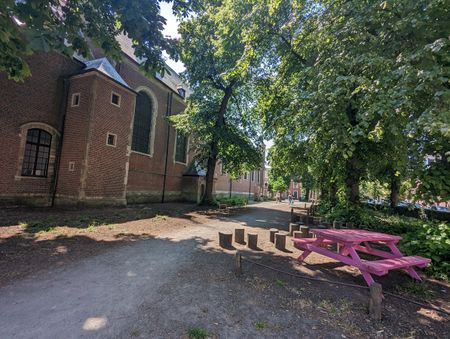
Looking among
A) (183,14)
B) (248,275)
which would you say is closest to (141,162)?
(183,14)

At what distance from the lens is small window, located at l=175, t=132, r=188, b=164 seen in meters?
26.3

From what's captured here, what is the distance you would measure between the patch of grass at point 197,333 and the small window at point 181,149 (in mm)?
23624

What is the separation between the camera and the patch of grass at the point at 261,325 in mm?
3252

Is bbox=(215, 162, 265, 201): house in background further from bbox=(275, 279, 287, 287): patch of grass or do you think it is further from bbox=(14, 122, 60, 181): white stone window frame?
bbox=(275, 279, 287, 287): patch of grass

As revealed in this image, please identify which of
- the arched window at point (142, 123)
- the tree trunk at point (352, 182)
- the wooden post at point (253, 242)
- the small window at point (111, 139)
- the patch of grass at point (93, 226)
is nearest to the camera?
the wooden post at point (253, 242)

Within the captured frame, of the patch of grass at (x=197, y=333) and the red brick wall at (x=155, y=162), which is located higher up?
the red brick wall at (x=155, y=162)

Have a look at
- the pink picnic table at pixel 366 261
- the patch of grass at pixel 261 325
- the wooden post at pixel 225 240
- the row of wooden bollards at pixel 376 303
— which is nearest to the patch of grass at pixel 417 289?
the pink picnic table at pixel 366 261

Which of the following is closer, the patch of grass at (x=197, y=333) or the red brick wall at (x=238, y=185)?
the patch of grass at (x=197, y=333)

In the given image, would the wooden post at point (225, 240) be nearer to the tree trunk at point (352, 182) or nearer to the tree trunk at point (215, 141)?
the tree trunk at point (352, 182)

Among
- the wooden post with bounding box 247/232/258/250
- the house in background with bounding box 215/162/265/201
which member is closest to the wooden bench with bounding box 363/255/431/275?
the wooden post with bounding box 247/232/258/250

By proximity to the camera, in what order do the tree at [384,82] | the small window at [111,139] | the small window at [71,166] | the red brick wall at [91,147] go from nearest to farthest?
the tree at [384,82]
the red brick wall at [91,147]
the small window at [71,166]
the small window at [111,139]

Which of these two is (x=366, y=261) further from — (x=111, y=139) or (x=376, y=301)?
(x=111, y=139)

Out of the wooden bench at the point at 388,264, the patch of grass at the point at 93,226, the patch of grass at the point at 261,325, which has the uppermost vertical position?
the wooden bench at the point at 388,264

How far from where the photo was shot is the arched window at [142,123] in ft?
67.9
